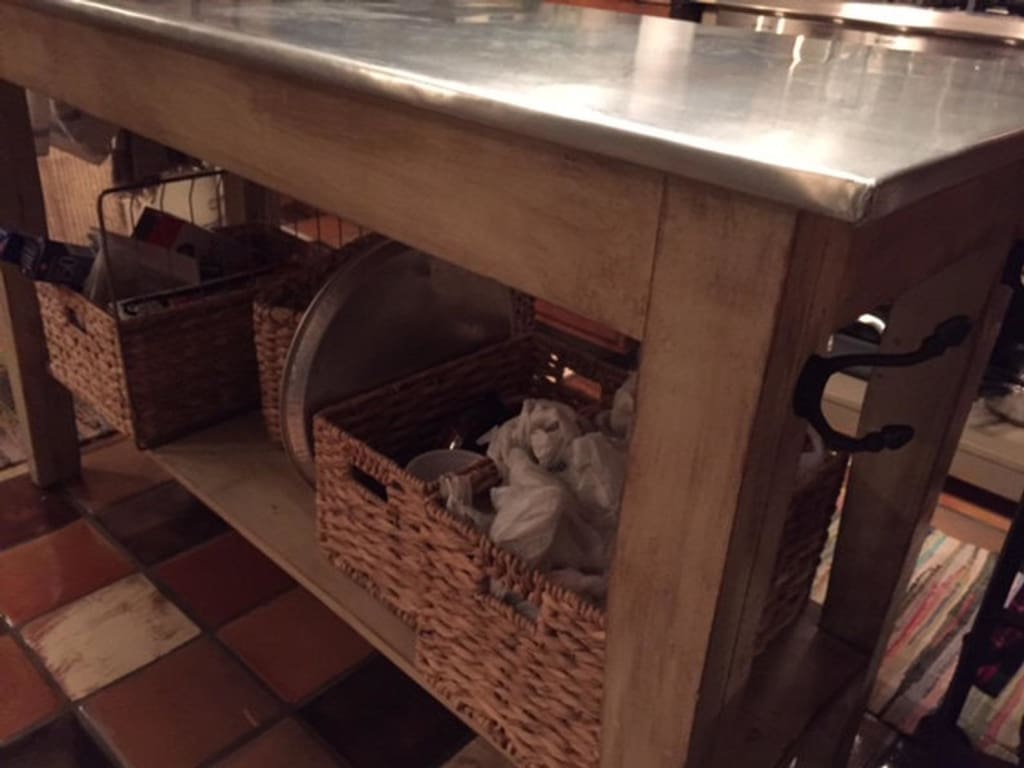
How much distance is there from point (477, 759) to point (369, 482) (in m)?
0.35

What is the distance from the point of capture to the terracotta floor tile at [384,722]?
1076 millimetres

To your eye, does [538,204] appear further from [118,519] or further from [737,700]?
[118,519]

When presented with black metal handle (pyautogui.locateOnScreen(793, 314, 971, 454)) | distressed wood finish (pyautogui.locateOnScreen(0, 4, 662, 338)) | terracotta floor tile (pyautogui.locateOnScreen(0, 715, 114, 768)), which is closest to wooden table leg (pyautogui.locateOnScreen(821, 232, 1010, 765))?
black metal handle (pyautogui.locateOnScreen(793, 314, 971, 454))

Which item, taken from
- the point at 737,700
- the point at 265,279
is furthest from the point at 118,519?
the point at 737,700

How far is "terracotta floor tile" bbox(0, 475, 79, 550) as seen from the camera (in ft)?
4.64

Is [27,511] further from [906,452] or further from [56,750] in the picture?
[906,452]

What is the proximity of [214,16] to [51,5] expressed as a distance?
230 millimetres

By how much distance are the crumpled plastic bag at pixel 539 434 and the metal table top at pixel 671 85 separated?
1.23 ft

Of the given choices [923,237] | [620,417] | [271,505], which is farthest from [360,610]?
[923,237]

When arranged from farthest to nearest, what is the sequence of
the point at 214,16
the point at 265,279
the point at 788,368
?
the point at 265,279 → the point at 214,16 → the point at 788,368

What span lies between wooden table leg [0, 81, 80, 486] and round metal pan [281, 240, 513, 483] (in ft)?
1.72

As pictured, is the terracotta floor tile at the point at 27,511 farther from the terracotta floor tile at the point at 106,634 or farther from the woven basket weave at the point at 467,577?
the woven basket weave at the point at 467,577

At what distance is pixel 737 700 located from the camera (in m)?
0.66

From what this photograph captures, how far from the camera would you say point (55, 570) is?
52.8 inches
